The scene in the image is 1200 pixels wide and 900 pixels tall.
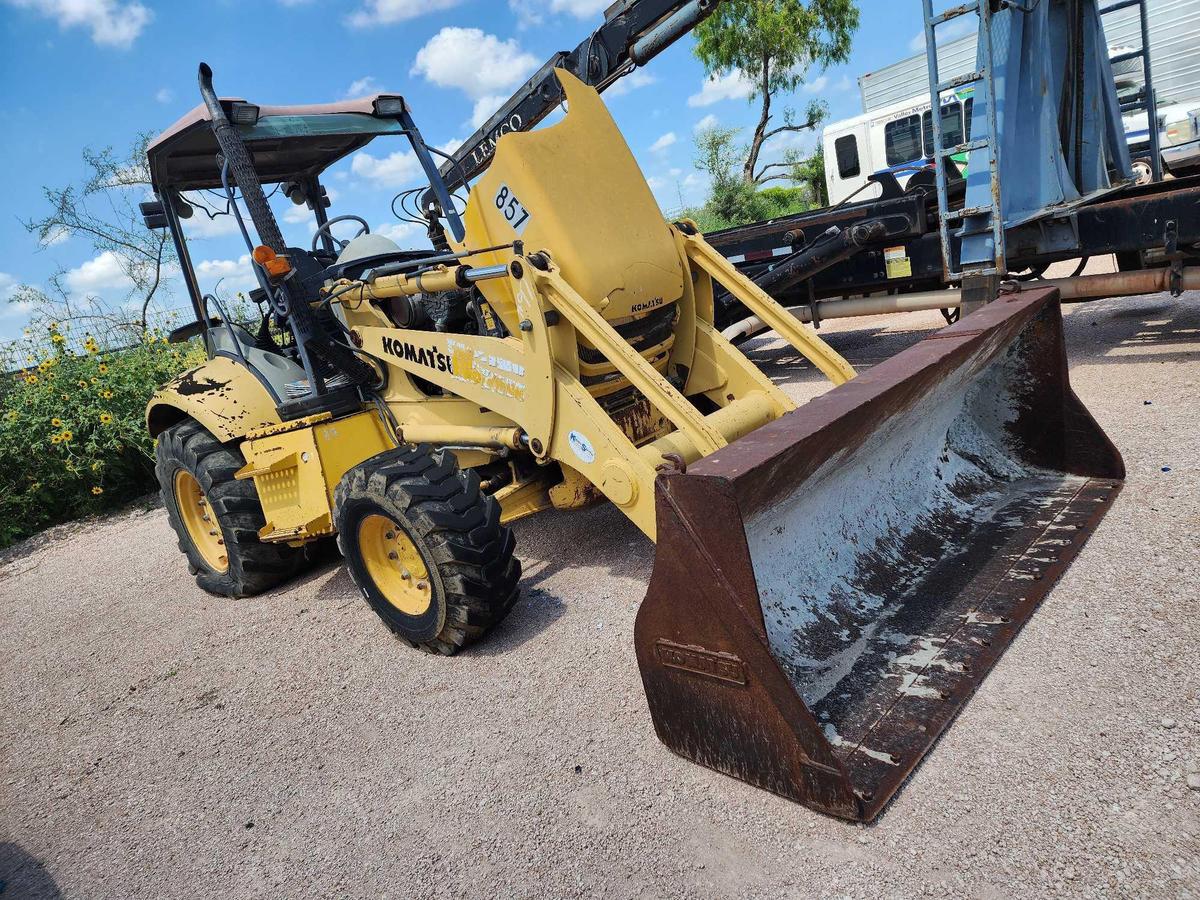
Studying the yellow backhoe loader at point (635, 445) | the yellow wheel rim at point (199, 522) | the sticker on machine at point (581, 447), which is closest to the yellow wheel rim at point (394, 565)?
the yellow backhoe loader at point (635, 445)

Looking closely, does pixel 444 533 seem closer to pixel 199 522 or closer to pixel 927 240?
pixel 199 522

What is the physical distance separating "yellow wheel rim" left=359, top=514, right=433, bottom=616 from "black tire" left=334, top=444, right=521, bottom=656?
0.08 meters

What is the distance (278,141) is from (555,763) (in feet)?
12.6

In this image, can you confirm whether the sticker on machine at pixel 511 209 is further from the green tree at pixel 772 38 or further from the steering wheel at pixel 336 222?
the green tree at pixel 772 38

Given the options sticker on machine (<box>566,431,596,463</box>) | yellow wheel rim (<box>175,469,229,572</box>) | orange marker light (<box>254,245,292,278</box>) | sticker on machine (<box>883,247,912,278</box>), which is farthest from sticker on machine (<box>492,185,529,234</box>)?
sticker on machine (<box>883,247,912,278</box>)

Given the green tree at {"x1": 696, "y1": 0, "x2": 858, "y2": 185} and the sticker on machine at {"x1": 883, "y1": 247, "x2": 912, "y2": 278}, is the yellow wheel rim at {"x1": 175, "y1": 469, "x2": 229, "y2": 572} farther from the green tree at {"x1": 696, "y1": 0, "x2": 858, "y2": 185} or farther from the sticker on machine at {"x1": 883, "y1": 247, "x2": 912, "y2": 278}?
the green tree at {"x1": 696, "y1": 0, "x2": 858, "y2": 185}

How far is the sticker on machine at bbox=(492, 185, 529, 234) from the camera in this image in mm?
3307

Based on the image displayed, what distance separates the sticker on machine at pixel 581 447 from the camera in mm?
3020

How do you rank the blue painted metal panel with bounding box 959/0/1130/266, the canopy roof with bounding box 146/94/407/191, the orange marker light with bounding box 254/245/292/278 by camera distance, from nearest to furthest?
the orange marker light with bounding box 254/245/292/278, the canopy roof with bounding box 146/94/407/191, the blue painted metal panel with bounding box 959/0/1130/266

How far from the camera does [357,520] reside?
352 cm

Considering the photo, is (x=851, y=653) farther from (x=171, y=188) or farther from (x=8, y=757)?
(x=171, y=188)

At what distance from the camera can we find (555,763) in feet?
8.39

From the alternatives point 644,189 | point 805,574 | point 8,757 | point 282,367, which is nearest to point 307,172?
point 282,367

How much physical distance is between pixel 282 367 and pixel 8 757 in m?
2.36
